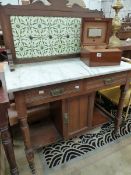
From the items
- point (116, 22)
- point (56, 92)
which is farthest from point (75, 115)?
point (116, 22)

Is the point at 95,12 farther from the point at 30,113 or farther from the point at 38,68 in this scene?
the point at 30,113

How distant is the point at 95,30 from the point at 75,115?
2.60ft

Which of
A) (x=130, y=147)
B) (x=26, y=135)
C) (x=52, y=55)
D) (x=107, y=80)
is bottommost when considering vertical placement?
(x=130, y=147)

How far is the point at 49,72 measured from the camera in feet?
3.40

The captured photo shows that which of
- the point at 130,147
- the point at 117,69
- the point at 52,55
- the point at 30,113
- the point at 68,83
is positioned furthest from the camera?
the point at 30,113

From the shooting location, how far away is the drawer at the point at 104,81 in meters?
1.08

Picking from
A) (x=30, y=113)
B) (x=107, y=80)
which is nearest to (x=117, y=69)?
(x=107, y=80)

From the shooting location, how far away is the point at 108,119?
1.73 metres

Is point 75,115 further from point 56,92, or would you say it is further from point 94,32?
point 94,32

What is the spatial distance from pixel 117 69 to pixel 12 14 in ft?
2.86

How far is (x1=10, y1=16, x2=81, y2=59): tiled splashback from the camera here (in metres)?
1.10

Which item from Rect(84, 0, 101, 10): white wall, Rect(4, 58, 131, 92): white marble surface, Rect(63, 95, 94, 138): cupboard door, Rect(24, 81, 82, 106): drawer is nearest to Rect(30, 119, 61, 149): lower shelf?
Rect(63, 95, 94, 138): cupboard door

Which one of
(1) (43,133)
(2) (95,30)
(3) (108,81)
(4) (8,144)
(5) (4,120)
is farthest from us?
(1) (43,133)

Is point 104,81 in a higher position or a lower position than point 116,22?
lower
